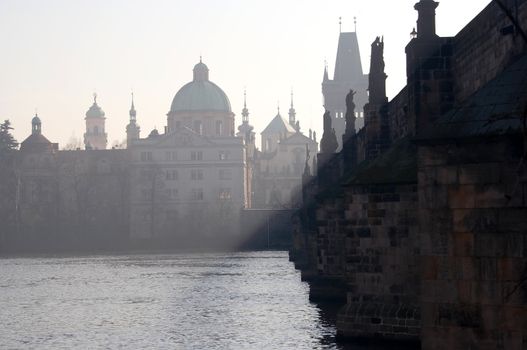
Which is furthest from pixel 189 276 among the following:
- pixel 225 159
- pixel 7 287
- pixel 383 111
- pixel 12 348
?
pixel 225 159

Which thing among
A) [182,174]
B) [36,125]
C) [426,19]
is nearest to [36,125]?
[36,125]

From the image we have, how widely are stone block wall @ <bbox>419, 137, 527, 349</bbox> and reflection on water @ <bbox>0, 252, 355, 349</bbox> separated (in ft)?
48.5

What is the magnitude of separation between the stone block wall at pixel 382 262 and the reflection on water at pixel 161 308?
1.41 meters

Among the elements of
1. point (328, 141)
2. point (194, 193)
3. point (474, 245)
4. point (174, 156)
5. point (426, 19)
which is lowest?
point (474, 245)

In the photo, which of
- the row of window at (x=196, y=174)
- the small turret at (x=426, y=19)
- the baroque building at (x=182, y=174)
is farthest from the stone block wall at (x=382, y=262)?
the row of window at (x=196, y=174)

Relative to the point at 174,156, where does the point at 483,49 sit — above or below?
below

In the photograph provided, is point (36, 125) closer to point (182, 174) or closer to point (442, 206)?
point (182, 174)

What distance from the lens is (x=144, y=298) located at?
58062mm

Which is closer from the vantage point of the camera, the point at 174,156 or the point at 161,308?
the point at 161,308

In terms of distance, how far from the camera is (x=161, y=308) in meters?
51.0

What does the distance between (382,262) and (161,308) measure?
59.6ft

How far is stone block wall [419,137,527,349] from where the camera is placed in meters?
18.3

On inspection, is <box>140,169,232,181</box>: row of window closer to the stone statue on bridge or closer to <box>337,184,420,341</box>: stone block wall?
the stone statue on bridge

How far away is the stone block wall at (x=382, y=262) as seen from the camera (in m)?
34.1
